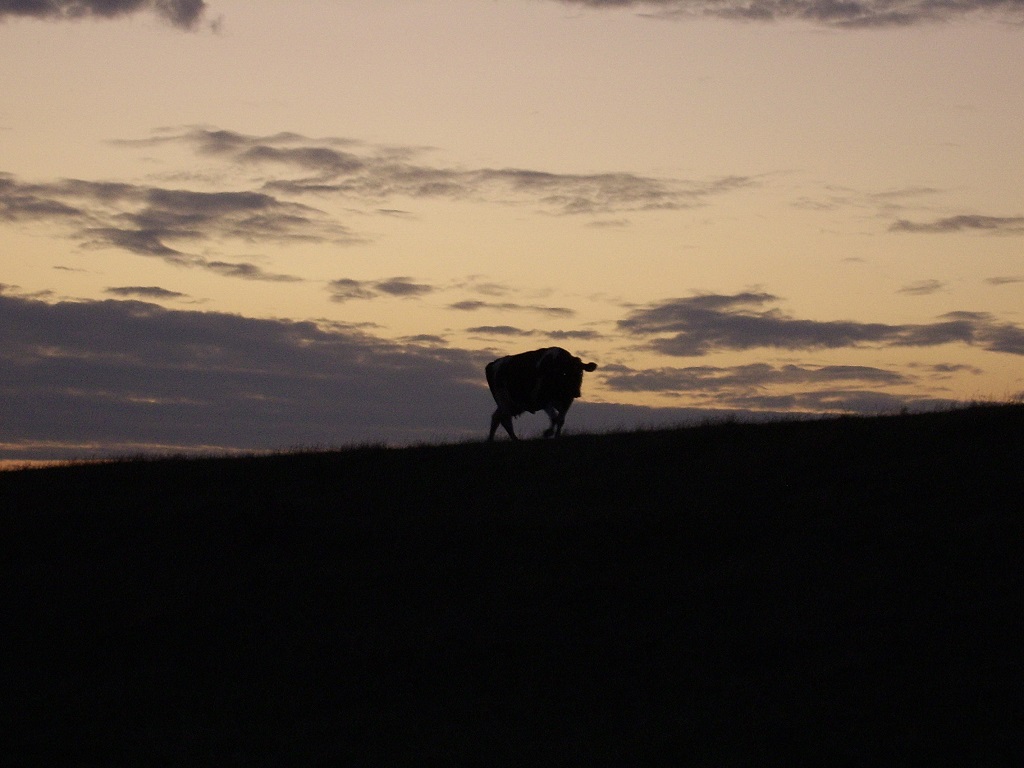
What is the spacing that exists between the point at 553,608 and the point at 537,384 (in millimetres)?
15993

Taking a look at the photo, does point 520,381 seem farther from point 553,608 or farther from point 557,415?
point 553,608

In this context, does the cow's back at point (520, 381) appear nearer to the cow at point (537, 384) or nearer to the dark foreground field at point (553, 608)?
the cow at point (537, 384)

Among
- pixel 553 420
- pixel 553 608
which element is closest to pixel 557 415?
pixel 553 420

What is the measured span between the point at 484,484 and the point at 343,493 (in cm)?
270

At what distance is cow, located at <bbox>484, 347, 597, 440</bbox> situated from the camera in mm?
32688

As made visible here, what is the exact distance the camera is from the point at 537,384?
1289 inches

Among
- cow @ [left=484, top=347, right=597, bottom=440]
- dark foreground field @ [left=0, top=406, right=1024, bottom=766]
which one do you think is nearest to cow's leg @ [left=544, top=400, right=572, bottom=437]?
cow @ [left=484, top=347, right=597, bottom=440]

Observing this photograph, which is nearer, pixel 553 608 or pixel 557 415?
pixel 553 608

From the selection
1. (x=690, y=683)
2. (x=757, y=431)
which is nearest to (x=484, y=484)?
(x=757, y=431)

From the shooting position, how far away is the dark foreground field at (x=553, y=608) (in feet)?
43.7

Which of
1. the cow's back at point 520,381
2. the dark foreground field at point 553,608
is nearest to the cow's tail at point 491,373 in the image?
the cow's back at point 520,381

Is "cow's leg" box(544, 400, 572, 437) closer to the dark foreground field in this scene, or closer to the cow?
the cow

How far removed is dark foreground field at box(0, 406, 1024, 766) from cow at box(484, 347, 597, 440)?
6.49 metres

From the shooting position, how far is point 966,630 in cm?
1523
